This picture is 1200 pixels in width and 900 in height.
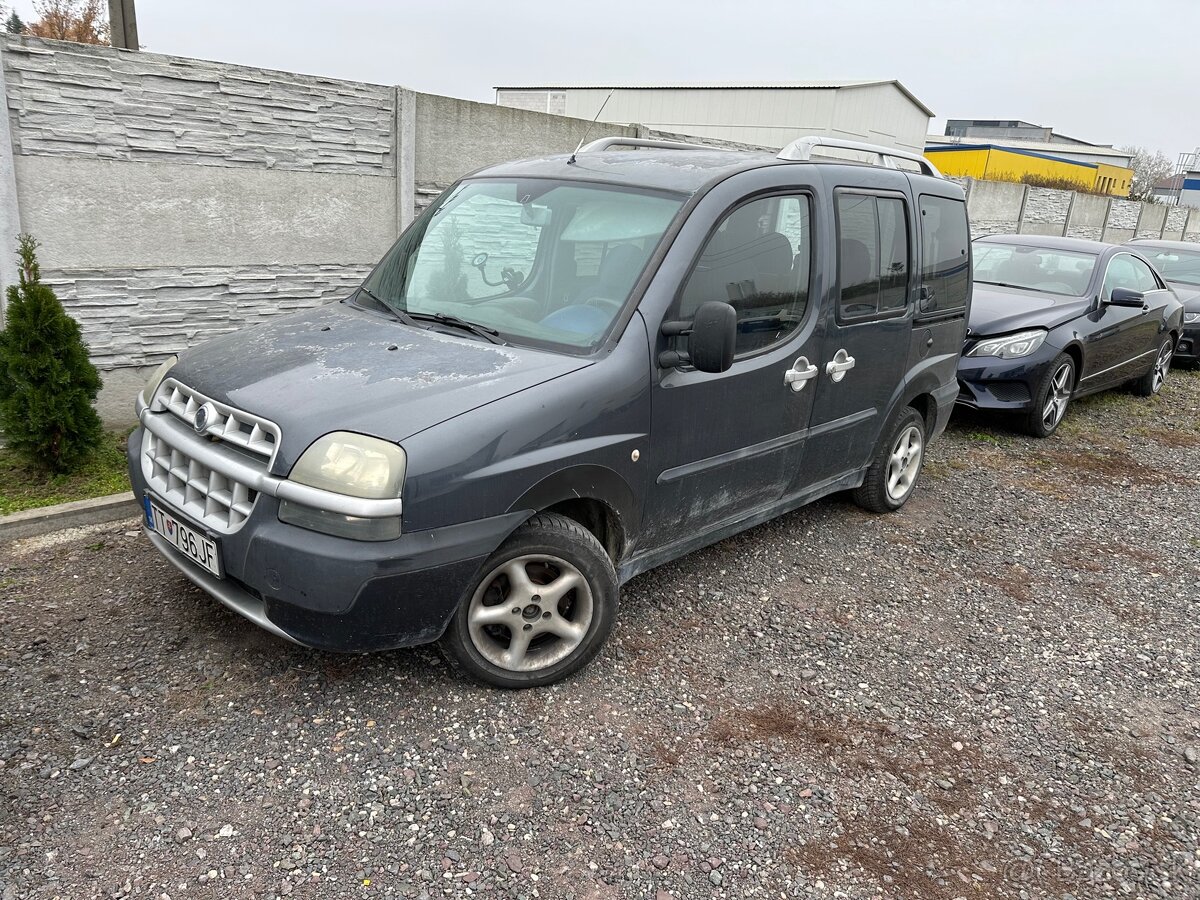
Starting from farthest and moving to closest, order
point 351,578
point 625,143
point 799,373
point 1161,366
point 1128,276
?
point 1161,366
point 1128,276
point 625,143
point 799,373
point 351,578

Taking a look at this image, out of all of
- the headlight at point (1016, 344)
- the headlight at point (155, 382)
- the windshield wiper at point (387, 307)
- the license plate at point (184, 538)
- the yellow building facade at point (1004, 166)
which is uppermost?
the yellow building facade at point (1004, 166)

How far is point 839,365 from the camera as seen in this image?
429cm

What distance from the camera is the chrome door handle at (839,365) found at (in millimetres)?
4242

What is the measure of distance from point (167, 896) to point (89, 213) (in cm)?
446

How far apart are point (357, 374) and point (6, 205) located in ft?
11.0

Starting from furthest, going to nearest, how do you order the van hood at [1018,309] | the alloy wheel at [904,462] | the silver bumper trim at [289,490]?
the van hood at [1018,309] < the alloy wheel at [904,462] < the silver bumper trim at [289,490]

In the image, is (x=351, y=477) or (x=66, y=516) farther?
(x=66, y=516)

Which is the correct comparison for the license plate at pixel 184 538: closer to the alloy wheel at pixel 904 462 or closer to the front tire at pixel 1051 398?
the alloy wheel at pixel 904 462

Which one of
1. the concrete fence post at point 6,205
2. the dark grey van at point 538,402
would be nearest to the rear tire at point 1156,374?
the dark grey van at point 538,402

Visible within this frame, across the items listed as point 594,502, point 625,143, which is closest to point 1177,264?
point 625,143

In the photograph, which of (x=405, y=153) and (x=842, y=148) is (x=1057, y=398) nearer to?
(x=842, y=148)

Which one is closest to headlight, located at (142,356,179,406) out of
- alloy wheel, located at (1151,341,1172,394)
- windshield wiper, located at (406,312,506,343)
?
windshield wiper, located at (406,312,506,343)

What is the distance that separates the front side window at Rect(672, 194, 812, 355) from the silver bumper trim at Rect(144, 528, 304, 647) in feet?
6.15

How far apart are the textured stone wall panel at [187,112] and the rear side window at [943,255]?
4010 mm
